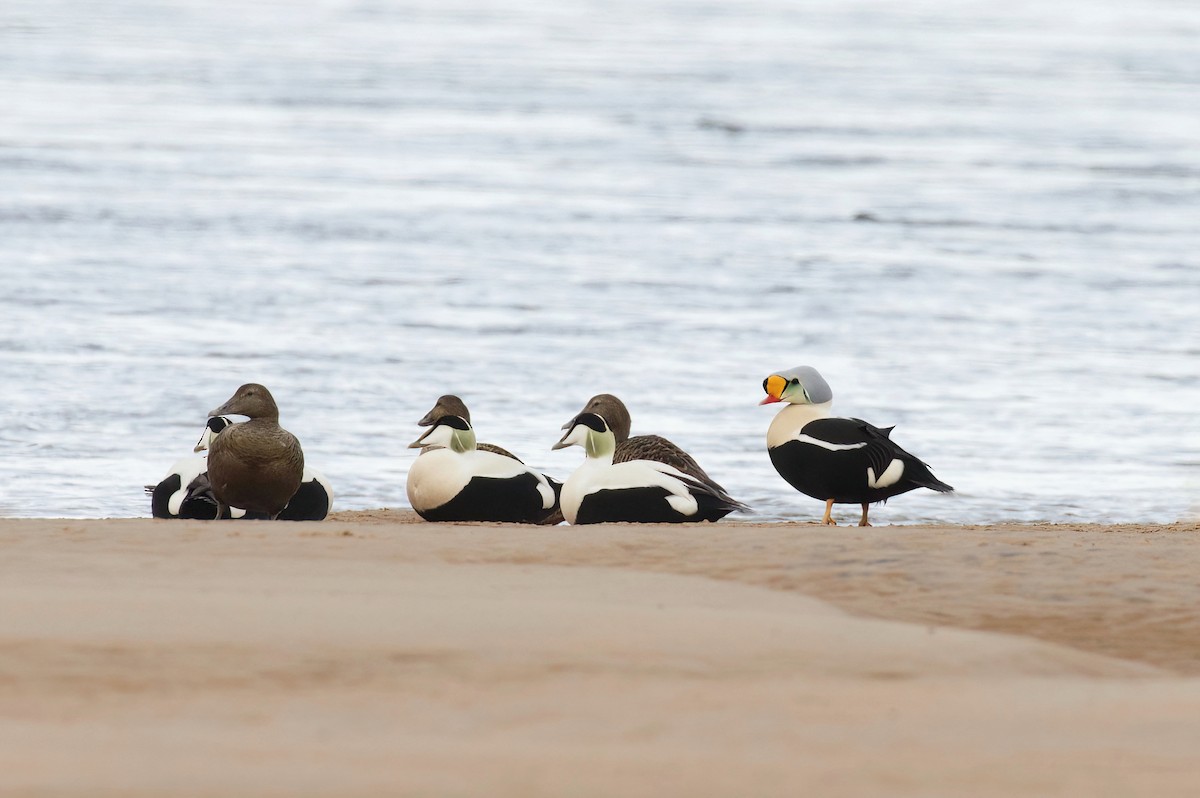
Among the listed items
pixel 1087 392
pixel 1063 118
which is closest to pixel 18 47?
pixel 1063 118

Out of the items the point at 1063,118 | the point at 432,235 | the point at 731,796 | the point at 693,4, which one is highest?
the point at 693,4

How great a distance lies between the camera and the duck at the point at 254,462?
7570 millimetres

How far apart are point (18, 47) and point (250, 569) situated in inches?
1392

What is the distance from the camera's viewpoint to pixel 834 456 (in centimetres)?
793

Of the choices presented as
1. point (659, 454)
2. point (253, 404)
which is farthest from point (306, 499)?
point (659, 454)

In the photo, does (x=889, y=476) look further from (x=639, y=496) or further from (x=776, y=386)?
(x=639, y=496)

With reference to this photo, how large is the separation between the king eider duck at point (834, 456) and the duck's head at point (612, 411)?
109 cm

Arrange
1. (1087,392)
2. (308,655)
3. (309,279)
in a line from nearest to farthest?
1. (308,655)
2. (1087,392)
3. (309,279)

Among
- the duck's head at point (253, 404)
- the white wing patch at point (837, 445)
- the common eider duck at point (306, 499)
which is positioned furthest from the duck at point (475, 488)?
the white wing patch at point (837, 445)

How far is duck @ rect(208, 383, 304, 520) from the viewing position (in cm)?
757

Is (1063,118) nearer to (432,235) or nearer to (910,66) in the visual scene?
(910,66)

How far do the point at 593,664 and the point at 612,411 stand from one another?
15.1 ft

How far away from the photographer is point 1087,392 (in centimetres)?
1244

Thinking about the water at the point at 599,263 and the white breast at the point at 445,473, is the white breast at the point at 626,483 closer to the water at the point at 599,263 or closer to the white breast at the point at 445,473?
the white breast at the point at 445,473
